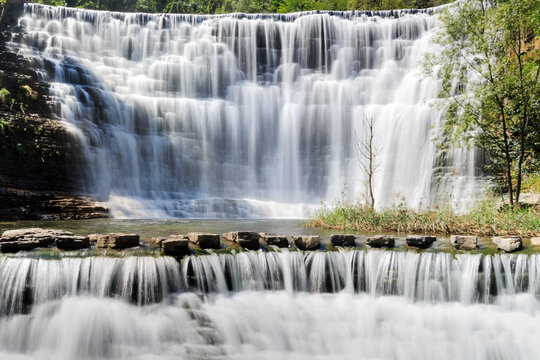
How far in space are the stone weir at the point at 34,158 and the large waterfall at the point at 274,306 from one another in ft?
33.4

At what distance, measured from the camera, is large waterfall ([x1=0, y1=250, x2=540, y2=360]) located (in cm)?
799

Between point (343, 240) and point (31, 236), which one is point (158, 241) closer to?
point (31, 236)

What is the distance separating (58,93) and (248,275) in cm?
1629

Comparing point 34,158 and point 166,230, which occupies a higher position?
point 34,158

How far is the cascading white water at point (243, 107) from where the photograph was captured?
2195cm

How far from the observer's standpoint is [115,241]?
940 centimetres

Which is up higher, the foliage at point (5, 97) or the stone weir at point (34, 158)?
the foliage at point (5, 97)

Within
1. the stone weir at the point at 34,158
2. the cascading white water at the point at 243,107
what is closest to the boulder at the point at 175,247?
the stone weir at the point at 34,158

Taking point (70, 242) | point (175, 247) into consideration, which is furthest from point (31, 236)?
point (175, 247)

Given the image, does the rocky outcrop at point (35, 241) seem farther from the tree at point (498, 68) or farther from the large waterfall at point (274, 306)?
the tree at point (498, 68)

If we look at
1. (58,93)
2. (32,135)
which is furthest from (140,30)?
(32,135)

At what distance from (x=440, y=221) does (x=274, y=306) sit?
640 centimetres

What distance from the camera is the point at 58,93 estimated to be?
2170cm

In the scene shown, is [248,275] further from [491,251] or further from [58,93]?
[58,93]
